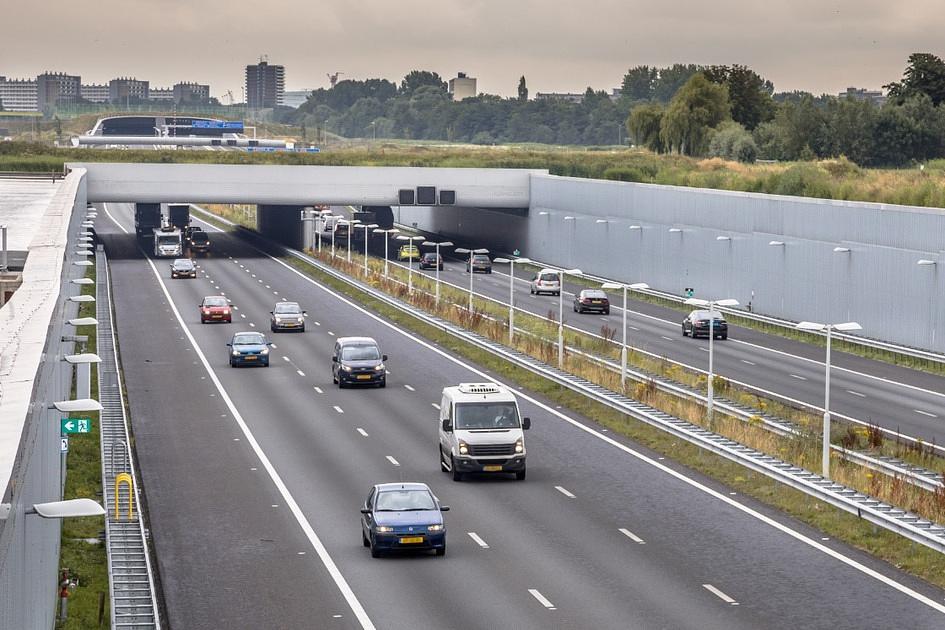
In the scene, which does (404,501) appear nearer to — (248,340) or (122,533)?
(122,533)

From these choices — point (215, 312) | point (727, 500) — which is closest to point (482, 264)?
point (215, 312)

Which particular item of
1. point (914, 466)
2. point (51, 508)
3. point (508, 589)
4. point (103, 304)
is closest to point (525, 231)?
point (103, 304)

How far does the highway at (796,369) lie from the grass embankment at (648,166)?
13655mm

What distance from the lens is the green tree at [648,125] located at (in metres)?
168

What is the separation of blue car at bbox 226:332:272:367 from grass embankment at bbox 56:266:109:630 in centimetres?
1555

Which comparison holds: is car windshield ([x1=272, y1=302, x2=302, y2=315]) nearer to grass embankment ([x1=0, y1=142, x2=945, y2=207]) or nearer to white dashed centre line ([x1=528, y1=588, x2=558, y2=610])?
grass embankment ([x1=0, y1=142, x2=945, y2=207])

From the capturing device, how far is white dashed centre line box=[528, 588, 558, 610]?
95.4ft

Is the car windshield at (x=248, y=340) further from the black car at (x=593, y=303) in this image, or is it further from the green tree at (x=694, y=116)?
the green tree at (x=694, y=116)

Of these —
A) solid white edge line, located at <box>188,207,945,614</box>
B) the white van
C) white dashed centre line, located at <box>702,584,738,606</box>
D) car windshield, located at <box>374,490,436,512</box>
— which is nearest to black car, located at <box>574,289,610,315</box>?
solid white edge line, located at <box>188,207,945,614</box>

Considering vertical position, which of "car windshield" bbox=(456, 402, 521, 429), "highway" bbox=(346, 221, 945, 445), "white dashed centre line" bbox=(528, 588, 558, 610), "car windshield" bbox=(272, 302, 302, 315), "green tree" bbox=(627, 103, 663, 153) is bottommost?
"highway" bbox=(346, 221, 945, 445)

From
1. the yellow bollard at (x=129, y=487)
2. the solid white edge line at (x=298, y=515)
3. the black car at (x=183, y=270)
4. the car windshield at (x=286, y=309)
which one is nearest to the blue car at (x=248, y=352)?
the solid white edge line at (x=298, y=515)

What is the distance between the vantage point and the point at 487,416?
4172 cm

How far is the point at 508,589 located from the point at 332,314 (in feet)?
190

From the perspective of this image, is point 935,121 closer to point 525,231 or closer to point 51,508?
point 525,231
